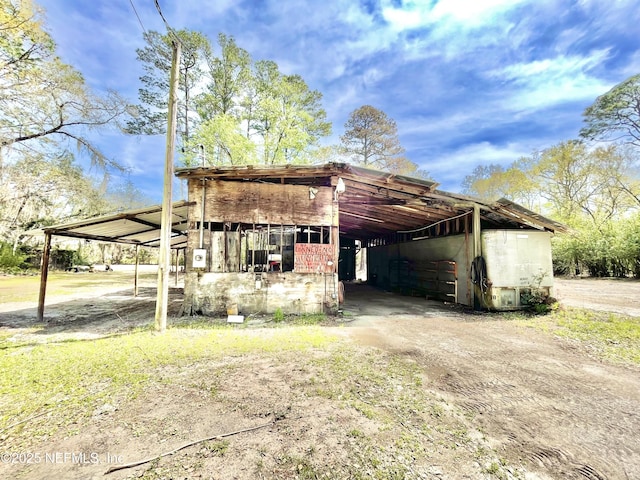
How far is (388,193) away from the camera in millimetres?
8211

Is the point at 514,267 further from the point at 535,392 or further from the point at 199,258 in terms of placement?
the point at 199,258

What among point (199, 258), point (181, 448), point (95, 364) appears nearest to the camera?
point (181, 448)

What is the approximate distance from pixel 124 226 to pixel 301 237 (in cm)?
541

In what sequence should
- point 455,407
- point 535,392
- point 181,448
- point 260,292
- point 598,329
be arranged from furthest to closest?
point 260,292, point 598,329, point 535,392, point 455,407, point 181,448

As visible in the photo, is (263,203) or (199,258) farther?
(263,203)

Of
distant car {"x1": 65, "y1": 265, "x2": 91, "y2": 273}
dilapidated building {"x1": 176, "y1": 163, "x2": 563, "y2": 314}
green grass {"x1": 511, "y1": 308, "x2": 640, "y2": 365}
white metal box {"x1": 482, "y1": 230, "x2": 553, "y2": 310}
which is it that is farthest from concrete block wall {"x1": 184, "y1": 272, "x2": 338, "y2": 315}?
distant car {"x1": 65, "y1": 265, "x2": 91, "y2": 273}

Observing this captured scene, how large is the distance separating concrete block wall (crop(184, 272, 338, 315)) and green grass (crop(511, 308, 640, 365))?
17.1 feet

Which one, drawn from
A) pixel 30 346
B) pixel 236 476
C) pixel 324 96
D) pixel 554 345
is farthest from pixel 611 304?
pixel 324 96

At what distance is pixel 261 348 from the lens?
4.72m

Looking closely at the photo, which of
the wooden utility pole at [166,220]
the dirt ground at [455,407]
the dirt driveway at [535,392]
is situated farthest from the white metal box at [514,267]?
the wooden utility pole at [166,220]

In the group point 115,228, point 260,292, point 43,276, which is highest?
point 115,228

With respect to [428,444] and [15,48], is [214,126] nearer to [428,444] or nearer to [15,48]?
[15,48]

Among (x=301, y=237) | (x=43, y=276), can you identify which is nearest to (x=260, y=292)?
(x=301, y=237)

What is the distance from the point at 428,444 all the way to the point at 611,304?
10.7m
